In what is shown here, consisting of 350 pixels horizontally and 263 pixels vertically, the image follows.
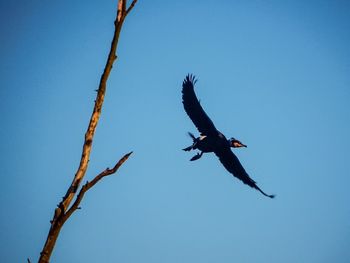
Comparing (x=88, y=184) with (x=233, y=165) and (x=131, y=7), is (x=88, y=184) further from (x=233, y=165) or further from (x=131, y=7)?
(x=233, y=165)

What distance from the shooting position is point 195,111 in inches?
491

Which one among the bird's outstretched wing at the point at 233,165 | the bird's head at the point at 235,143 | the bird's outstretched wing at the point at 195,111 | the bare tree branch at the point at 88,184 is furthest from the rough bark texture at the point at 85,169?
the bird's outstretched wing at the point at 233,165

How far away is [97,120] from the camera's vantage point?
4.92m

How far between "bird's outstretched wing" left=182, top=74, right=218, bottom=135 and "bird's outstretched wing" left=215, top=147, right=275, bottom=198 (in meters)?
0.96

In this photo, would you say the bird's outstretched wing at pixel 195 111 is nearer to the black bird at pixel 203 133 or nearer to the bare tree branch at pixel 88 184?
the black bird at pixel 203 133

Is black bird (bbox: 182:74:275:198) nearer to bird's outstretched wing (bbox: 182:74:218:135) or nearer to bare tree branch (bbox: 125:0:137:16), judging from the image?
bird's outstretched wing (bbox: 182:74:218:135)

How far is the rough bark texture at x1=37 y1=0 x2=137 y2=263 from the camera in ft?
13.5

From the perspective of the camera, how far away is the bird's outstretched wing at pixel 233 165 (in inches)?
515

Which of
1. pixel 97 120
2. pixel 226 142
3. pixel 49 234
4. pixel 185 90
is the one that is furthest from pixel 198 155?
pixel 49 234

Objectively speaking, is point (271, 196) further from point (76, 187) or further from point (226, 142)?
point (76, 187)

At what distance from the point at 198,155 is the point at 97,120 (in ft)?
25.9

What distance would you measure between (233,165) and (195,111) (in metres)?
2.34

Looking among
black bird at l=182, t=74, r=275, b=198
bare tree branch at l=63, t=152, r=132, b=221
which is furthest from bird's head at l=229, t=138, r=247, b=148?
bare tree branch at l=63, t=152, r=132, b=221

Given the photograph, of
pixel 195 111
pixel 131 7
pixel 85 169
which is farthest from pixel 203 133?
pixel 85 169
